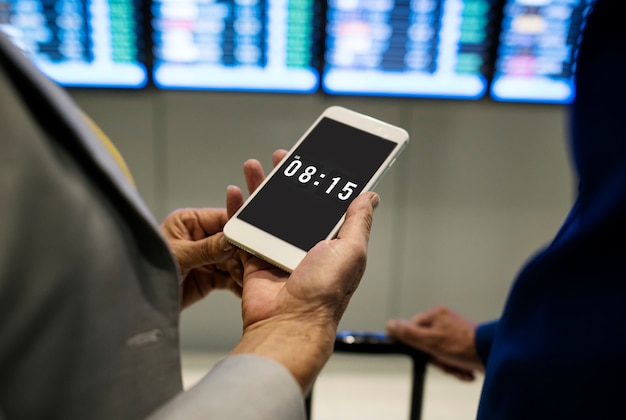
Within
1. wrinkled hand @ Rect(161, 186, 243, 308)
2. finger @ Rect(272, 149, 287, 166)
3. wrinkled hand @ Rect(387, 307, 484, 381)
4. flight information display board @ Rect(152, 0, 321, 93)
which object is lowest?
wrinkled hand @ Rect(387, 307, 484, 381)

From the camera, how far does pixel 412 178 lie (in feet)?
6.41

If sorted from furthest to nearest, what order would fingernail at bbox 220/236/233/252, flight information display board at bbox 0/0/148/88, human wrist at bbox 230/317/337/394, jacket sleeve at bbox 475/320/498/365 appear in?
flight information display board at bbox 0/0/148/88
jacket sleeve at bbox 475/320/498/365
fingernail at bbox 220/236/233/252
human wrist at bbox 230/317/337/394

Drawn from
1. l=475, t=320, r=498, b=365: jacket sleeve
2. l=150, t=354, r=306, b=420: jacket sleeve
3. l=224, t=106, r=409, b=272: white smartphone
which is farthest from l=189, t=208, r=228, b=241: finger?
l=475, t=320, r=498, b=365: jacket sleeve

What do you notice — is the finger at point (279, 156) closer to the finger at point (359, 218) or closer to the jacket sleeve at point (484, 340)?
the finger at point (359, 218)

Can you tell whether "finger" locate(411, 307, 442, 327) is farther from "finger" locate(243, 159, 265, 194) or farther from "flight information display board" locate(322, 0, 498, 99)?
"flight information display board" locate(322, 0, 498, 99)

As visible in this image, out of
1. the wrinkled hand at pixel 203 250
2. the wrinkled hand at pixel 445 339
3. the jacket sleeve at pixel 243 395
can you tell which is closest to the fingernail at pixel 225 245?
the wrinkled hand at pixel 203 250

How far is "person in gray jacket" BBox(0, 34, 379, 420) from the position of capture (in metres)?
0.38

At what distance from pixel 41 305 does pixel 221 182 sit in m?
1.55

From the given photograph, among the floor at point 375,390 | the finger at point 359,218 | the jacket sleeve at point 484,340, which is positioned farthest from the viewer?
the floor at point 375,390

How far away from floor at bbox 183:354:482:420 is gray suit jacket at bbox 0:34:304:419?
1.34 metres

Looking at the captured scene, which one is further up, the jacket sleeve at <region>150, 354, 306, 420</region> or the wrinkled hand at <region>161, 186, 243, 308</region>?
the jacket sleeve at <region>150, 354, 306, 420</region>

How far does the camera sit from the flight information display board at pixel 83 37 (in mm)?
1644

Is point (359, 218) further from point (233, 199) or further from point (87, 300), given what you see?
point (87, 300)

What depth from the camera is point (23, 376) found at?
1.36 ft
